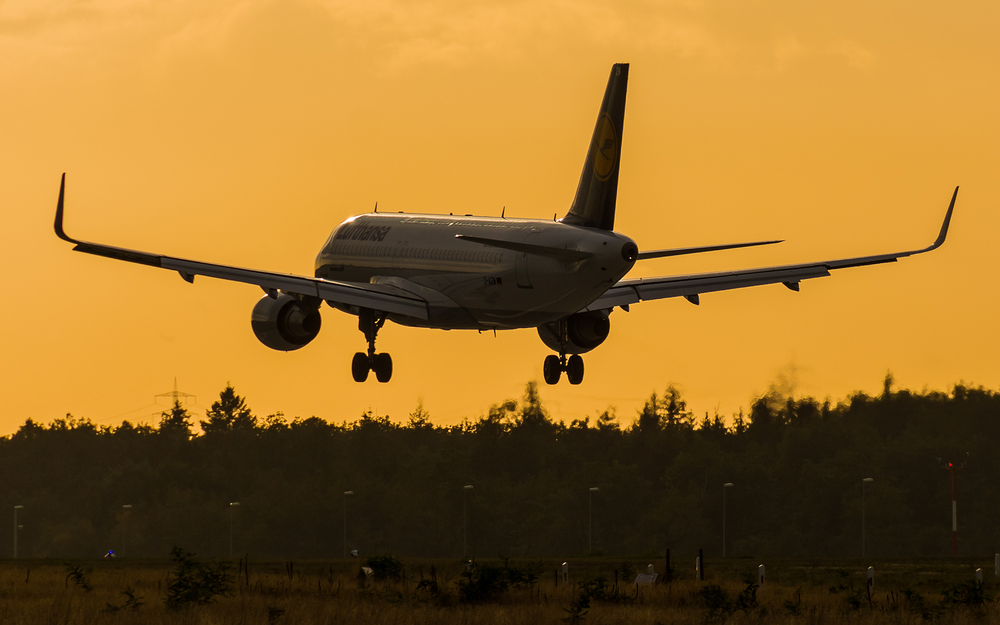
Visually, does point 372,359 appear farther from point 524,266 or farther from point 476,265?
point 524,266

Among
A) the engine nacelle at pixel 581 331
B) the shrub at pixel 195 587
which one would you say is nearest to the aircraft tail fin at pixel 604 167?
the engine nacelle at pixel 581 331

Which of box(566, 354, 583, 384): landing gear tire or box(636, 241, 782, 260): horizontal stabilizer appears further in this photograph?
box(566, 354, 583, 384): landing gear tire

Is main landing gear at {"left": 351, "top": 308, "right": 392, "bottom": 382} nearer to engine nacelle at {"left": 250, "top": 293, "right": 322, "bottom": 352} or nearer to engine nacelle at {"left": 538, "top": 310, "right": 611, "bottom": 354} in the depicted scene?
engine nacelle at {"left": 250, "top": 293, "right": 322, "bottom": 352}

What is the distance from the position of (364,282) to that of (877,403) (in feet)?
376

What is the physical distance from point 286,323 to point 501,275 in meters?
9.19

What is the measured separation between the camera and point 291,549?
195 meters

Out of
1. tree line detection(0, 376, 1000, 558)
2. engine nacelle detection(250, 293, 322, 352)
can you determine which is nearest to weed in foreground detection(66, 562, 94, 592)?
engine nacelle detection(250, 293, 322, 352)

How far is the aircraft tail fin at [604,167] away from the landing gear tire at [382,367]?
11.0 meters

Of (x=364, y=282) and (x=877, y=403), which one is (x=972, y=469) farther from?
(x=364, y=282)

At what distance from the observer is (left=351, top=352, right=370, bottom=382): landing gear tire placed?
64375mm

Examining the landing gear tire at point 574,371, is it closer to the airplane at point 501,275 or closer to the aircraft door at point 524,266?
the airplane at point 501,275

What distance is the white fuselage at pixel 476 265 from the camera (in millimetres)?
56219

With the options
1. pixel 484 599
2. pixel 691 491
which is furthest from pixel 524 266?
pixel 691 491

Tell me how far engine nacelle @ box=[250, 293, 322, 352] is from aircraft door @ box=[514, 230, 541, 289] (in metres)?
9.24
